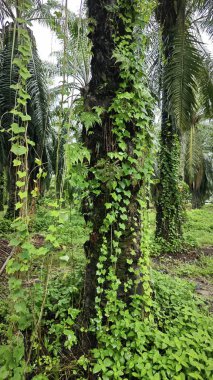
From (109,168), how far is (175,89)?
11.1ft

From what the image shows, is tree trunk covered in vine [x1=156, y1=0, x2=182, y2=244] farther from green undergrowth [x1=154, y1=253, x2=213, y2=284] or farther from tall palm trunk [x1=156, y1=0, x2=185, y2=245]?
green undergrowth [x1=154, y1=253, x2=213, y2=284]

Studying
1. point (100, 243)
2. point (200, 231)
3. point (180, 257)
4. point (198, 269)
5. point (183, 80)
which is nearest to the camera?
point (100, 243)

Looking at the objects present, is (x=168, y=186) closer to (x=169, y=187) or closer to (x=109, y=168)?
(x=169, y=187)

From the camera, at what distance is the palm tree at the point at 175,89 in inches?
209

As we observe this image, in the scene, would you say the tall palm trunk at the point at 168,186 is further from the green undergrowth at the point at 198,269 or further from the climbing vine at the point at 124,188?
the climbing vine at the point at 124,188

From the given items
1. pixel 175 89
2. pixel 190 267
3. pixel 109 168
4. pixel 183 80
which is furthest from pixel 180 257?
pixel 109 168

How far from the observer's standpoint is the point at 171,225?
691cm

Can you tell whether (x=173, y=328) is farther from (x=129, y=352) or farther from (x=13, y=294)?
(x=13, y=294)

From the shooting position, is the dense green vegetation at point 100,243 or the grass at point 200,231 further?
the grass at point 200,231

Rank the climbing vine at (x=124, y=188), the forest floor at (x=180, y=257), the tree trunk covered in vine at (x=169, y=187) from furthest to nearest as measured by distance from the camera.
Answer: the tree trunk covered in vine at (x=169, y=187) → the forest floor at (x=180, y=257) → the climbing vine at (x=124, y=188)

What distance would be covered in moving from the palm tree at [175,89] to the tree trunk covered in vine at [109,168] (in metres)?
2.76

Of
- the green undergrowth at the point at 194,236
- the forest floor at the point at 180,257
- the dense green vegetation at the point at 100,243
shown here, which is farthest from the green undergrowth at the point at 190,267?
the dense green vegetation at the point at 100,243

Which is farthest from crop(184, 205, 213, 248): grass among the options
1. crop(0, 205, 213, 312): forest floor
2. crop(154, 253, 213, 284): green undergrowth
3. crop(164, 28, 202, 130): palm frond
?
crop(164, 28, 202, 130): palm frond

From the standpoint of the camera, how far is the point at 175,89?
532 cm
